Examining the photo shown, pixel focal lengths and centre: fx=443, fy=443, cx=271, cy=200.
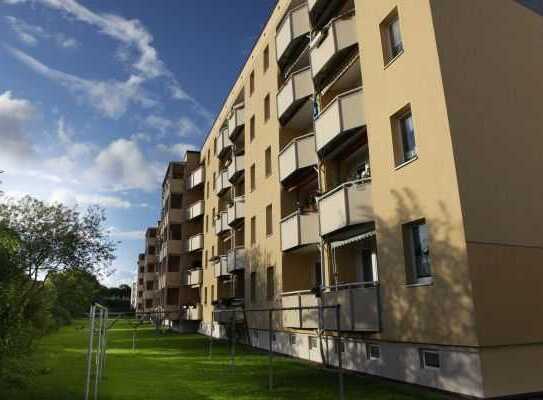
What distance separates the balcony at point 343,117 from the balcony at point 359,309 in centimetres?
563

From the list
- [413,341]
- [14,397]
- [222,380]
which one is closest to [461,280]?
[413,341]

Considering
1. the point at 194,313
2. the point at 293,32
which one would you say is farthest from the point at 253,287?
the point at 194,313

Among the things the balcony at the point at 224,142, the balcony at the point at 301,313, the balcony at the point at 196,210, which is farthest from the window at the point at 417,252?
the balcony at the point at 196,210

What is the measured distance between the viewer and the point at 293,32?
2194 centimetres

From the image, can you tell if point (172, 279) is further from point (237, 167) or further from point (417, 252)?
point (417, 252)

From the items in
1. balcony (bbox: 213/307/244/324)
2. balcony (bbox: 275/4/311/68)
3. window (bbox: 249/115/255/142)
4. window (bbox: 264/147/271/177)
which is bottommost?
balcony (bbox: 213/307/244/324)

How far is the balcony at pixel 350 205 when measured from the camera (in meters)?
A: 14.8

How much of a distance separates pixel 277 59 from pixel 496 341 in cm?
1848

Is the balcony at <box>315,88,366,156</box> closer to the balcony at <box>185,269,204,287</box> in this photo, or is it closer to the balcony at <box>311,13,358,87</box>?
the balcony at <box>311,13,358,87</box>

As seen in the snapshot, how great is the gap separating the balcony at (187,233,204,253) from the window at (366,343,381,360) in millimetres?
29706

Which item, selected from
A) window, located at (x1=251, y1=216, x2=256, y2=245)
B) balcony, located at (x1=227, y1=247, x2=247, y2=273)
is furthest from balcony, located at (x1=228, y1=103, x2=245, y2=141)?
balcony, located at (x1=227, y1=247, x2=247, y2=273)

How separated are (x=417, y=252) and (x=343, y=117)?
584cm

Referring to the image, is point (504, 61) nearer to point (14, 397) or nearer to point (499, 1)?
point (499, 1)

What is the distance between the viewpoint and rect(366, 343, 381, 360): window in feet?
45.1
